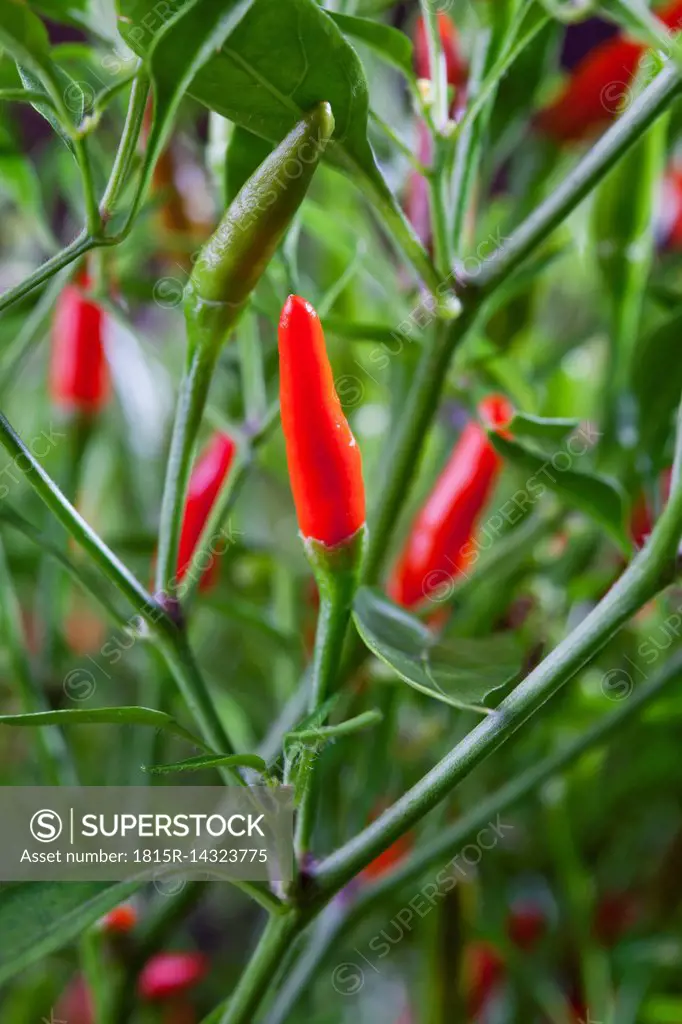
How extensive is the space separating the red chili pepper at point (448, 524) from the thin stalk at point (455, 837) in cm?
9

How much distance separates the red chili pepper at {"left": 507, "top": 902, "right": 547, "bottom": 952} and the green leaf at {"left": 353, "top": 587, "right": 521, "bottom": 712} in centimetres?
31

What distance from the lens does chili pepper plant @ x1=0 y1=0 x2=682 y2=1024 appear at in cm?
25

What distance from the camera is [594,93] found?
0.48 metres

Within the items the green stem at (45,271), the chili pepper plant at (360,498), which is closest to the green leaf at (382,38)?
the chili pepper plant at (360,498)

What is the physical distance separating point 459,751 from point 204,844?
0.10 m

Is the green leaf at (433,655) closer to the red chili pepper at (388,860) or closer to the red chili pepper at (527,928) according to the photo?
the red chili pepper at (388,860)

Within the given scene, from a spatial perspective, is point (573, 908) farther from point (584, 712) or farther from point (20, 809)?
point (20, 809)

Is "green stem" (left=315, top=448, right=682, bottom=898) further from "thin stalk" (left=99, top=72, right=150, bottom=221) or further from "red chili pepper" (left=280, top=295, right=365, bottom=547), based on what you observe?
"thin stalk" (left=99, top=72, right=150, bottom=221)

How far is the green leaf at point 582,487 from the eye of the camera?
0.99 ft

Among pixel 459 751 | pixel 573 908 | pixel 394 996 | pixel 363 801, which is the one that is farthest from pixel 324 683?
pixel 394 996

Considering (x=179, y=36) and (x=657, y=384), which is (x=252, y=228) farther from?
(x=657, y=384)

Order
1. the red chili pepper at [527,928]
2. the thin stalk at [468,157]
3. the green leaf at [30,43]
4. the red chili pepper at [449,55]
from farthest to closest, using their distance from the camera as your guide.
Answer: the red chili pepper at [527,928], the red chili pepper at [449,55], the thin stalk at [468,157], the green leaf at [30,43]

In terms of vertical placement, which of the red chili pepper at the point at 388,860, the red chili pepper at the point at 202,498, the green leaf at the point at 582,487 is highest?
the green leaf at the point at 582,487

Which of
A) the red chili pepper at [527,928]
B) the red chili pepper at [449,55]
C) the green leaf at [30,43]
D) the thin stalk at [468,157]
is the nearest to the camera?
the green leaf at [30,43]
